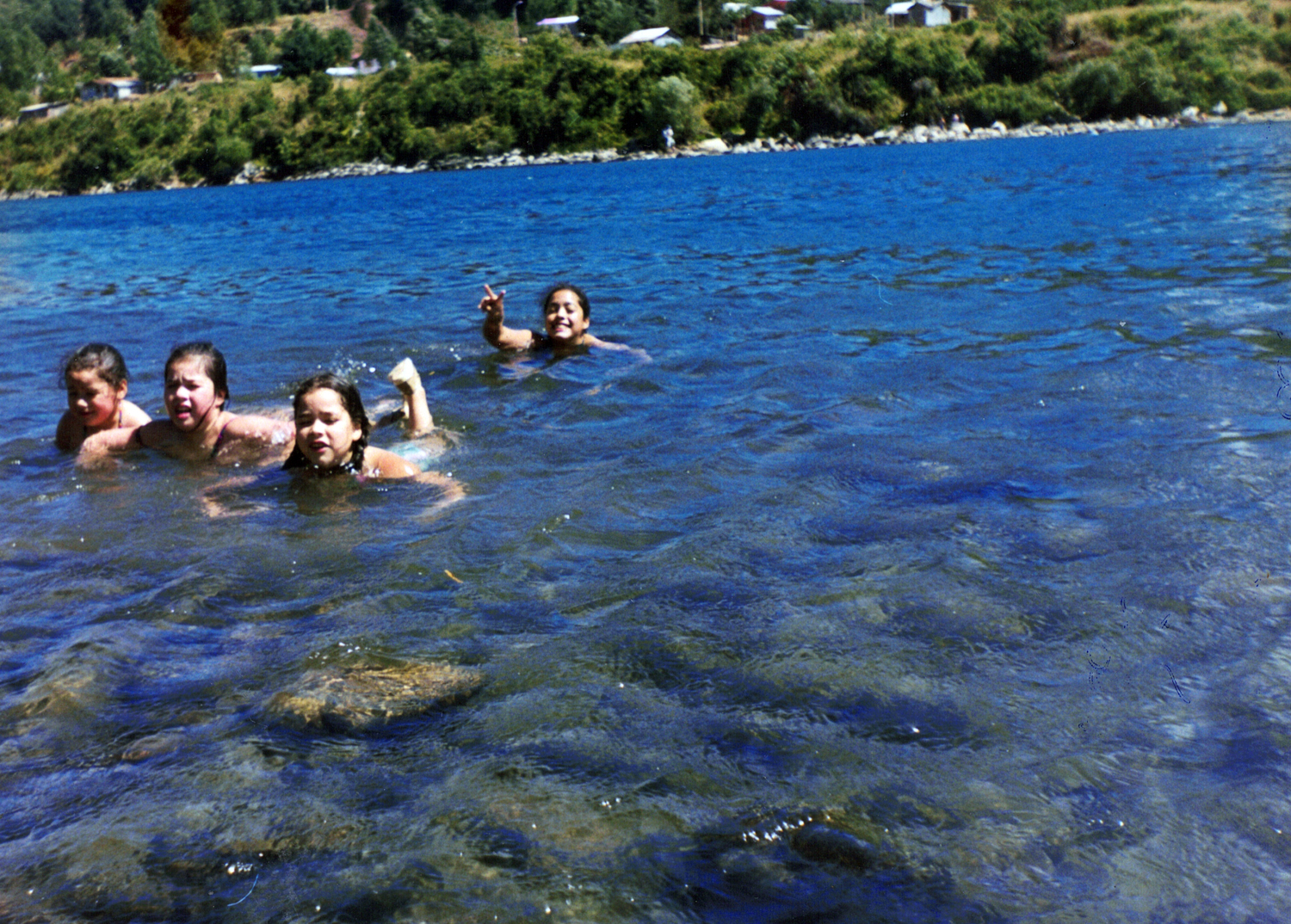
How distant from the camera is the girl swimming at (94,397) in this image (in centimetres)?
570

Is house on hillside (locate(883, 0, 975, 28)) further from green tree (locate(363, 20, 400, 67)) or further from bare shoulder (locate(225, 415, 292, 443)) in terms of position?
bare shoulder (locate(225, 415, 292, 443))

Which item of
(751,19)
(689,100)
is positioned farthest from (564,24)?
(689,100)

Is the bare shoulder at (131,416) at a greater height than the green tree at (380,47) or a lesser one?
lesser

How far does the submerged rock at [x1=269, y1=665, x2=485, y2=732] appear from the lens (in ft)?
9.37

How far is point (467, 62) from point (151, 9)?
42.5 metres

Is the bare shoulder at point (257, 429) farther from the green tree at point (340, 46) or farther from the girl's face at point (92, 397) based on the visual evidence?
the green tree at point (340, 46)

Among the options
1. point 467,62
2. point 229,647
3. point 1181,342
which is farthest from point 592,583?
point 467,62

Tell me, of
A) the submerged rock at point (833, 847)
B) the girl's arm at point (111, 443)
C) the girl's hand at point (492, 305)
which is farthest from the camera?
the girl's hand at point (492, 305)

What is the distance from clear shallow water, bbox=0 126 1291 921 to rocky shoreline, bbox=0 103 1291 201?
2091 inches

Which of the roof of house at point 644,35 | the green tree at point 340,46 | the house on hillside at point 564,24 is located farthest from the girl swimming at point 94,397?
the house on hillside at point 564,24

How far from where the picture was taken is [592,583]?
3795mm

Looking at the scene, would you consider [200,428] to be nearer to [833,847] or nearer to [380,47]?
[833,847]

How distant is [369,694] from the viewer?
2961 millimetres

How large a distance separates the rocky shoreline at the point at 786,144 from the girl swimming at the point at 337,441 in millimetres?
54153
